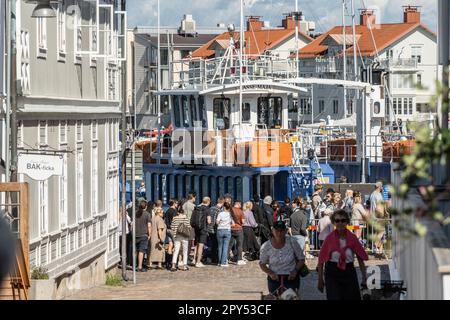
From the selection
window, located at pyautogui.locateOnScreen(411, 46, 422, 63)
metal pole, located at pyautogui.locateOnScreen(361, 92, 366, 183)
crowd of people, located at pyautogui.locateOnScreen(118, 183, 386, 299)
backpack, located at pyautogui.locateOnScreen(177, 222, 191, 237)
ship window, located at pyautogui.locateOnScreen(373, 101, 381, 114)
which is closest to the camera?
crowd of people, located at pyautogui.locateOnScreen(118, 183, 386, 299)

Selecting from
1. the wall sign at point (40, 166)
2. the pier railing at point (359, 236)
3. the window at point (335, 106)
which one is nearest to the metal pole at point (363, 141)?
the pier railing at point (359, 236)

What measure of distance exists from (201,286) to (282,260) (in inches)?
493

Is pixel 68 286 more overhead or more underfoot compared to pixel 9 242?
more underfoot

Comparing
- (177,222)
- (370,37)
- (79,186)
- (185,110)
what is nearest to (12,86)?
(79,186)

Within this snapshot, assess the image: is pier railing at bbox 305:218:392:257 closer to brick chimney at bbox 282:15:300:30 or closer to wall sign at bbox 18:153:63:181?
wall sign at bbox 18:153:63:181

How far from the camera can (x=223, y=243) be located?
109 ft

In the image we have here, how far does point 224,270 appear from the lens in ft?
109

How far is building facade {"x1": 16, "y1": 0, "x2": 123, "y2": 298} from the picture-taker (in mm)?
24719

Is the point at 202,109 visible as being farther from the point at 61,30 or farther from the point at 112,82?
the point at 61,30

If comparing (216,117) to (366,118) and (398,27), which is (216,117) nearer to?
(366,118)

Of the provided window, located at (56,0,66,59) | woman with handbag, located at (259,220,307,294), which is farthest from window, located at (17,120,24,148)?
woman with handbag, located at (259,220,307,294)

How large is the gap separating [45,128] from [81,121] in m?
4.07

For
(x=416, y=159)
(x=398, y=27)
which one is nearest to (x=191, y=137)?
(x=416, y=159)

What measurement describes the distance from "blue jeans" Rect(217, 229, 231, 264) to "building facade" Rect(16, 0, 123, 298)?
86.6 inches
